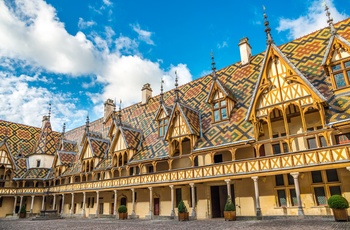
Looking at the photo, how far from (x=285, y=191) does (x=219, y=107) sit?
335 inches

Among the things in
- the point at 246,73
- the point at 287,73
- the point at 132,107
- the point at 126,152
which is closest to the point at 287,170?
the point at 287,73

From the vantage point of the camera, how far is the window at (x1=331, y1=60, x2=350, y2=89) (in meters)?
16.9

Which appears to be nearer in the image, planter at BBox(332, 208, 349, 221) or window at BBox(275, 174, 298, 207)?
planter at BBox(332, 208, 349, 221)

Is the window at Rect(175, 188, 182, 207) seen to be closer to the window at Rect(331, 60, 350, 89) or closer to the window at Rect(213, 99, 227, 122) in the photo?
the window at Rect(213, 99, 227, 122)

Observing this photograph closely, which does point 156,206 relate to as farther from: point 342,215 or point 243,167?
point 342,215

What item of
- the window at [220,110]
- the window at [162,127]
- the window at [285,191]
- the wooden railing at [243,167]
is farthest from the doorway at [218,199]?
the window at [162,127]

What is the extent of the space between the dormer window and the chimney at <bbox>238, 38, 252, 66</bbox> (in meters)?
5.96

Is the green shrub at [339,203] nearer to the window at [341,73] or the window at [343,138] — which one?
the window at [343,138]

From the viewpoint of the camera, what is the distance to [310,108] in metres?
17.5

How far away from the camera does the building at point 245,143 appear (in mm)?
16500

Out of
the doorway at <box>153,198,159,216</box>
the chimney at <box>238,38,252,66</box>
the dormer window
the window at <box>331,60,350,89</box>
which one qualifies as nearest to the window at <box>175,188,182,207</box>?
the doorway at <box>153,198,159,216</box>

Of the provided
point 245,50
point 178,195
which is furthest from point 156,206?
point 245,50

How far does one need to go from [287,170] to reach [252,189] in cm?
402

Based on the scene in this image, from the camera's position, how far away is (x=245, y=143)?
1872 centimetres
